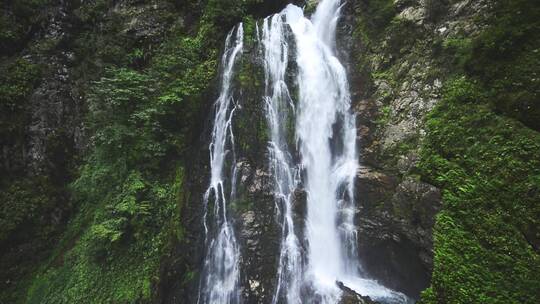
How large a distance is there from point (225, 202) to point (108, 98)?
17.4 feet

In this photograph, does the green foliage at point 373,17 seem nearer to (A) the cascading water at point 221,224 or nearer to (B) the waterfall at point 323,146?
(B) the waterfall at point 323,146

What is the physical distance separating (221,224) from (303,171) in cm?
310

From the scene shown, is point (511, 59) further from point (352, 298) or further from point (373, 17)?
point (352, 298)

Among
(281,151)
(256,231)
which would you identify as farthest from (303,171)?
(256,231)

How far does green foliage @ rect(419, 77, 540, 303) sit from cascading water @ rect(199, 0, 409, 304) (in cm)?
245

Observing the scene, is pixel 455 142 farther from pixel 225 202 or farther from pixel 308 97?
pixel 225 202

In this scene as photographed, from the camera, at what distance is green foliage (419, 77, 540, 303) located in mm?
4824

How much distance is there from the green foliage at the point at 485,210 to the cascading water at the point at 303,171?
96.3 inches

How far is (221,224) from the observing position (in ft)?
27.7

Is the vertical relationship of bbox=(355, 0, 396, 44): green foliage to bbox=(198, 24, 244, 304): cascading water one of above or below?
above

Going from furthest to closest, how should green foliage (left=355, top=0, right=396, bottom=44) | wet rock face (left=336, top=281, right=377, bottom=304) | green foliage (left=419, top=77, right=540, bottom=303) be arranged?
green foliage (left=355, top=0, right=396, bottom=44) → wet rock face (left=336, top=281, right=377, bottom=304) → green foliage (left=419, top=77, right=540, bottom=303)

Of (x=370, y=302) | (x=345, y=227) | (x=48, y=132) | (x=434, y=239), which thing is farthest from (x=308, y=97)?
(x=48, y=132)

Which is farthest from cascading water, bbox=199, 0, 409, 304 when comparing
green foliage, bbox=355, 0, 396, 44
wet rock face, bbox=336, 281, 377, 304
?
green foliage, bbox=355, 0, 396, 44

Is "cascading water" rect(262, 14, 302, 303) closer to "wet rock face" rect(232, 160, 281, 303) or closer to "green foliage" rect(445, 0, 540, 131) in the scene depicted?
"wet rock face" rect(232, 160, 281, 303)
